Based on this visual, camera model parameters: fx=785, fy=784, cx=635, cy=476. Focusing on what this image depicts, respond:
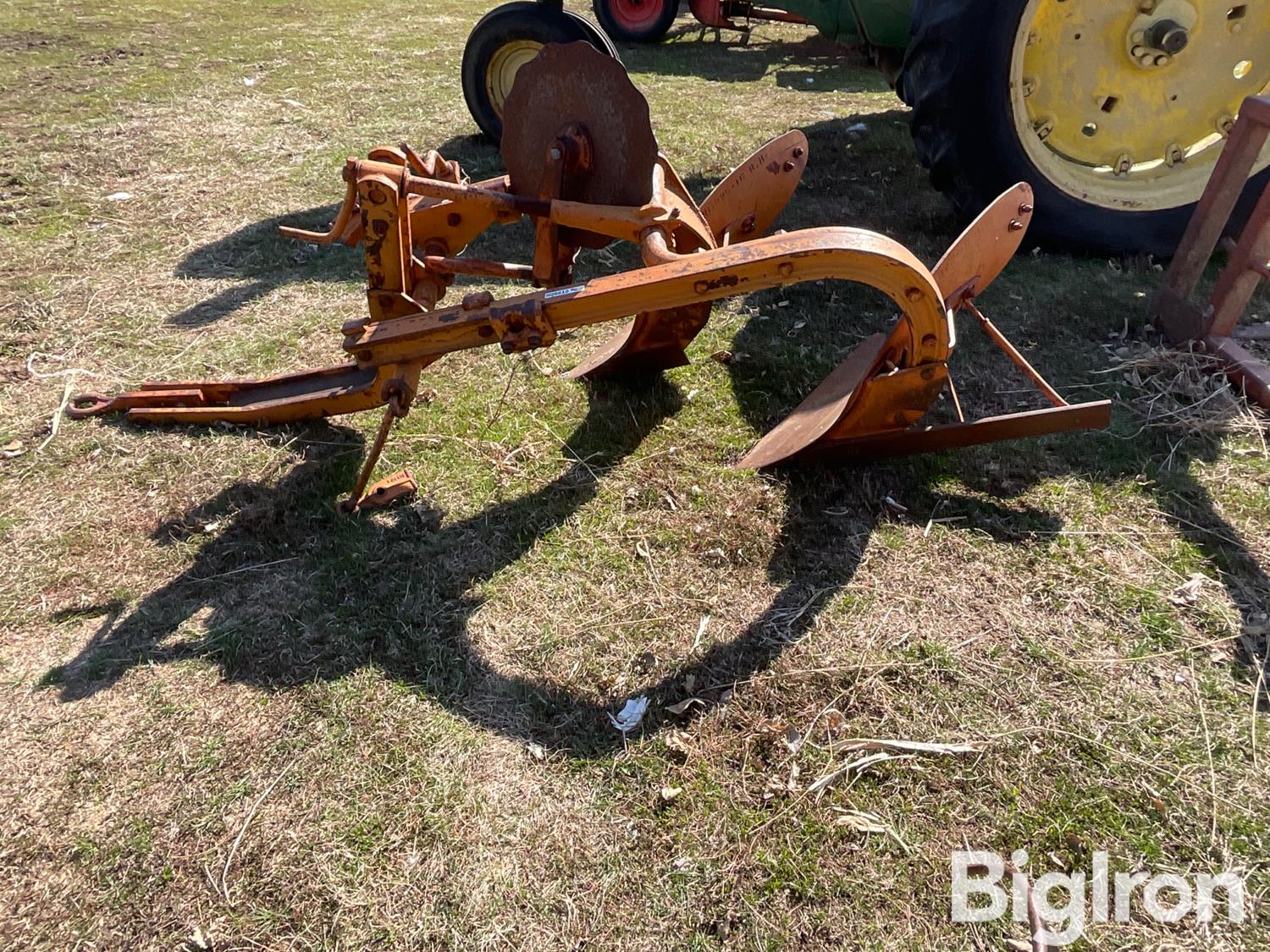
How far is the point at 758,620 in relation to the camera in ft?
7.87

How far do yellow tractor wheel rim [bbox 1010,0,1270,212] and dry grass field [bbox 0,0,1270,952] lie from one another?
0.44 metres

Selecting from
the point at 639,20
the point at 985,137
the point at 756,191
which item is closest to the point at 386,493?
the point at 756,191

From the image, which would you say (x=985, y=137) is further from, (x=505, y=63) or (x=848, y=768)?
(x=505, y=63)

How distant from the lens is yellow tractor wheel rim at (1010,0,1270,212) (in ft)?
12.3

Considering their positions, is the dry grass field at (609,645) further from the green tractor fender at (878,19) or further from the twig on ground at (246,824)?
the green tractor fender at (878,19)

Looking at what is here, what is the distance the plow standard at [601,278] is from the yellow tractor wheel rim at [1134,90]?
5.31 ft

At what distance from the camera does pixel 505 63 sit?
5.67 m

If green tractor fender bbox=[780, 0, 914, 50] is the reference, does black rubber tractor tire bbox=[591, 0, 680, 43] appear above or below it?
below

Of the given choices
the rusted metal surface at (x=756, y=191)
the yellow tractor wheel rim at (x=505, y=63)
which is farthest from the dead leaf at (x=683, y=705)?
the yellow tractor wheel rim at (x=505, y=63)

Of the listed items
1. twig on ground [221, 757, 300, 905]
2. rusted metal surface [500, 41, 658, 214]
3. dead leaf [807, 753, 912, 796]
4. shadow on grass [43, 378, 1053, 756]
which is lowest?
twig on ground [221, 757, 300, 905]

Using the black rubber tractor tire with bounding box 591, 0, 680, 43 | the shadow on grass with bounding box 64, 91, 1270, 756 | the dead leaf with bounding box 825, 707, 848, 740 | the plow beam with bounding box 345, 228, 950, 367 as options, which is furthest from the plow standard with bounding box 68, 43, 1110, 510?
the black rubber tractor tire with bounding box 591, 0, 680, 43

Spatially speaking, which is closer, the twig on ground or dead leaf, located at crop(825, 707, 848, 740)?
the twig on ground

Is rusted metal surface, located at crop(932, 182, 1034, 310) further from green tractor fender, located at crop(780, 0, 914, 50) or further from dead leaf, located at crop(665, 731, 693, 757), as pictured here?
green tractor fender, located at crop(780, 0, 914, 50)

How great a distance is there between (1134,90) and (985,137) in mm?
899
